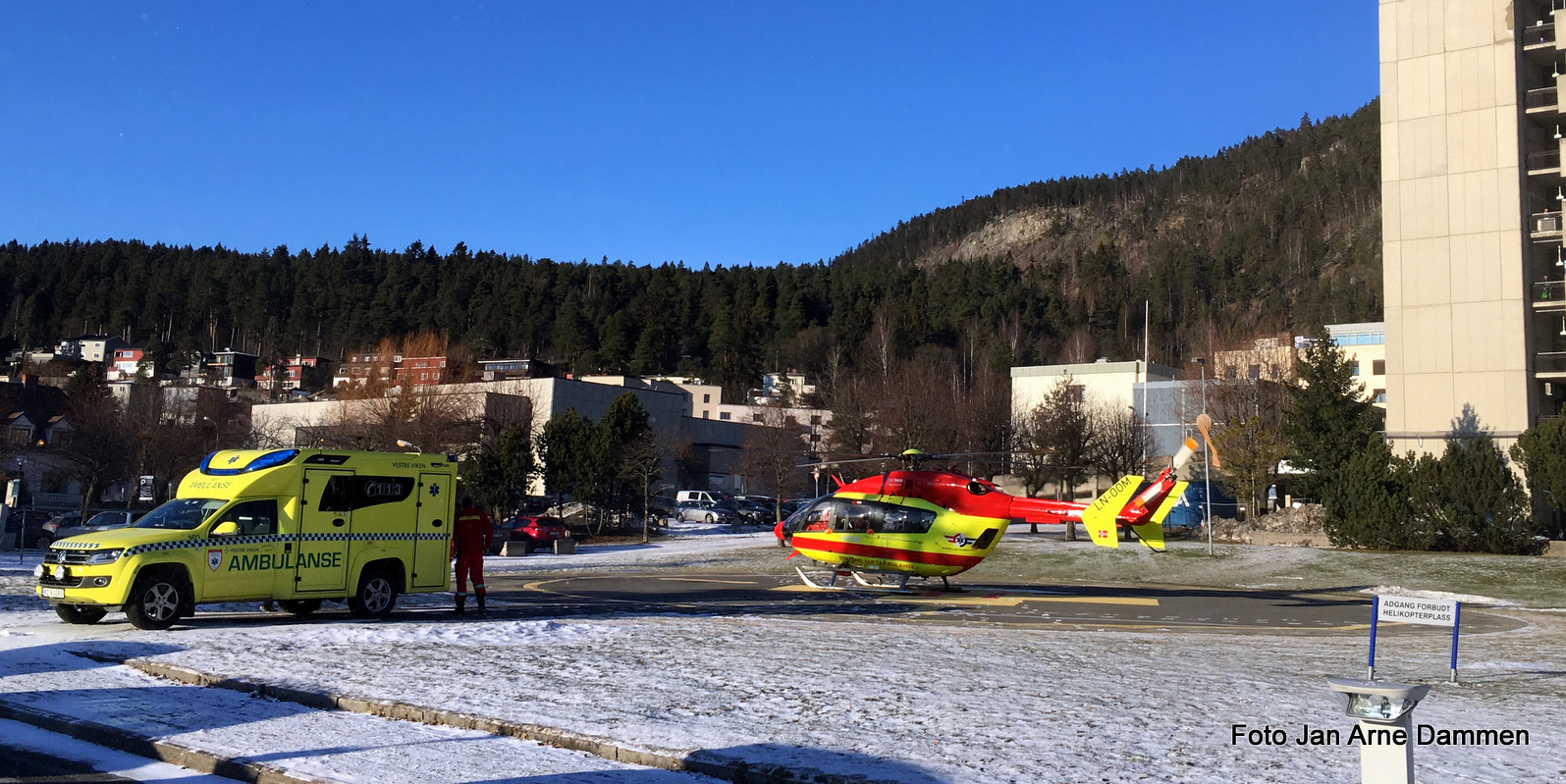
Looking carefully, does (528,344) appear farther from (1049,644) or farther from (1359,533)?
(1049,644)

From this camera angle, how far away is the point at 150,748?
304 inches

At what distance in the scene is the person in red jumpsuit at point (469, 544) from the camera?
1700 centimetres

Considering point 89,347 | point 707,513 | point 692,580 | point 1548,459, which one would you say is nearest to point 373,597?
point 692,580

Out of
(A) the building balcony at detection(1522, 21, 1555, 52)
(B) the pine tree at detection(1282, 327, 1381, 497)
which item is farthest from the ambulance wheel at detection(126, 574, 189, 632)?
(A) the building balcony at detection(1522, 21, 1555, 52)

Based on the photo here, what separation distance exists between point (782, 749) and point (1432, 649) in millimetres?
11620

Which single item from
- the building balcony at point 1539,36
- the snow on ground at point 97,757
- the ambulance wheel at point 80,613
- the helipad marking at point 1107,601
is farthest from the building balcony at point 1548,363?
the snow on ground at point 97,757

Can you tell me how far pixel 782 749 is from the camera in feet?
24.3

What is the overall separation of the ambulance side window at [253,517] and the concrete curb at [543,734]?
4.03 meters

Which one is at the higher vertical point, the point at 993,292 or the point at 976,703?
the point at 993,292

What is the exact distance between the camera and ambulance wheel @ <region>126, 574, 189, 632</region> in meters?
13.5

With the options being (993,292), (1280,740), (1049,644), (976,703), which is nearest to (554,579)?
(1049,644)

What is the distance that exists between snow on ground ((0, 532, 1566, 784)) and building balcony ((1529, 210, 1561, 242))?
30.4 metres

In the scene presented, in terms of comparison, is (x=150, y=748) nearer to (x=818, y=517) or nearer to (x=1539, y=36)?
(x=818, y=517)

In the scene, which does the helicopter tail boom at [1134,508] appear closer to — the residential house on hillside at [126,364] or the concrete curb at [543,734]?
the concrete curb at [543,734]
